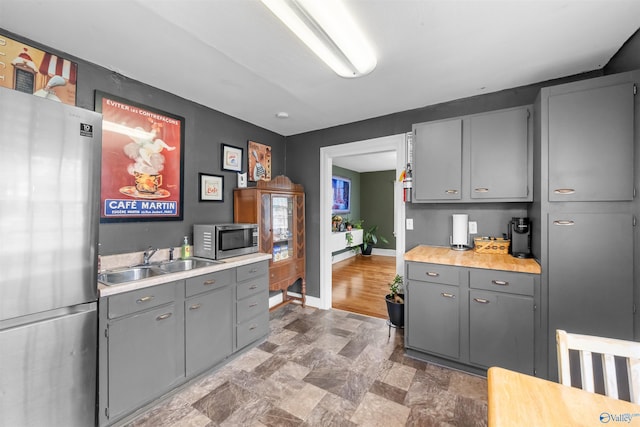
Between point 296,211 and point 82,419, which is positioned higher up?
point 296,211

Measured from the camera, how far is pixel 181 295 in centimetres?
204

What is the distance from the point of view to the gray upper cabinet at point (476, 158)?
2.28 meters

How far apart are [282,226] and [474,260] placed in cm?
224

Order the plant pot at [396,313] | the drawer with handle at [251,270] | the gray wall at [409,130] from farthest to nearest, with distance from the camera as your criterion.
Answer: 1. the plant pot at [396,313]
2. the drawer with handle at [251,270]
3. the gray wall at [409,130]

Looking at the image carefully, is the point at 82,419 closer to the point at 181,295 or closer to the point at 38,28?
the point at 181,295

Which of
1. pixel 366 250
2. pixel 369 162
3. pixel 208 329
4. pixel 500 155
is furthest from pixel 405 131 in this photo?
pixel 366 250

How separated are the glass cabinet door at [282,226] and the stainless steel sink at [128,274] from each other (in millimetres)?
1379

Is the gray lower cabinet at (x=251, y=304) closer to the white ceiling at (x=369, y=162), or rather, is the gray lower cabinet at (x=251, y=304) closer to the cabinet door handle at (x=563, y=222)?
the cabinet door handle at (x=563, y=222)

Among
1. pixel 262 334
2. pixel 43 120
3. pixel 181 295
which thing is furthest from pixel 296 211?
pixel 43 120

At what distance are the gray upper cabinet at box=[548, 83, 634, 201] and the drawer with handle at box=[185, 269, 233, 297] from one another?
270cm

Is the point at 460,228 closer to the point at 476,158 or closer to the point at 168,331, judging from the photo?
the point at 476,158

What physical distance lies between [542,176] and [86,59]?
11.8ft

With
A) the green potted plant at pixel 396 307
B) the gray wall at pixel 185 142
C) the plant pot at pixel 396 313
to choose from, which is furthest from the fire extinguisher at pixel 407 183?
the gray wall at pixel 185 142

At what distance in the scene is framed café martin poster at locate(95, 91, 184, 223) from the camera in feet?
7.11
